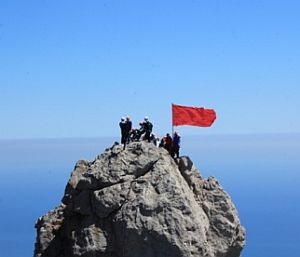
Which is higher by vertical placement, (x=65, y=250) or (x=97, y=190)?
(x=97, y=190)

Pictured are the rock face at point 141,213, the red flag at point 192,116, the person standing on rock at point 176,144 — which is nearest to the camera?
the rock face at point 141,213

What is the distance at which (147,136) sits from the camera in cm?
3116

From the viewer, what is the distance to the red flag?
106 ft

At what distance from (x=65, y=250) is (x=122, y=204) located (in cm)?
322

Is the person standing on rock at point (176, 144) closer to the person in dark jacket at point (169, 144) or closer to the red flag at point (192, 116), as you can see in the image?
the person in dark jacket at point (169, 144)

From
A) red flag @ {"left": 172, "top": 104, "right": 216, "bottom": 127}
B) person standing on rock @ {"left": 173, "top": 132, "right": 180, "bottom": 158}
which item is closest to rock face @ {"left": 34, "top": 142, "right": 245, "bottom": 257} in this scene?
person standing on rock @ {"left": 173, "top": 132, "right": 180, "bottom": 158}

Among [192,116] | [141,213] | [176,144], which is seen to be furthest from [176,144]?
[141,213]

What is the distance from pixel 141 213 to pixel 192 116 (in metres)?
6.67

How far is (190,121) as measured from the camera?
1286 inches

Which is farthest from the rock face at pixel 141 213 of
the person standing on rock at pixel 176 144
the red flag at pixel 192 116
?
the red flag at pixel 192 116

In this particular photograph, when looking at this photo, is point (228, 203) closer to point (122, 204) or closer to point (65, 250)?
point (122, 204)

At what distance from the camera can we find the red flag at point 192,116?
32.4 meters

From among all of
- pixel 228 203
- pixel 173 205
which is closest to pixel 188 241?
pixel 173 205

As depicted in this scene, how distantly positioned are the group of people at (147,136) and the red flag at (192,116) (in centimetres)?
156
